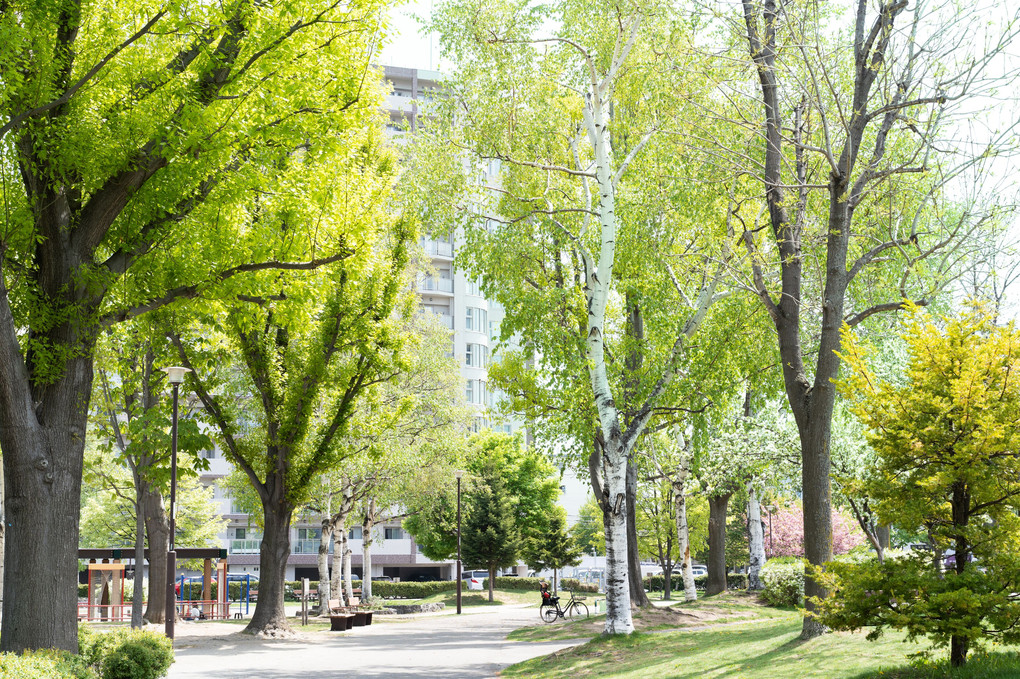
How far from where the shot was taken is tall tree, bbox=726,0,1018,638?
1292 centimetres

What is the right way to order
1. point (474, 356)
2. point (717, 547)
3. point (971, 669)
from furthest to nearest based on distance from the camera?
point (474, 356), point (717, 547), point (971, 669)

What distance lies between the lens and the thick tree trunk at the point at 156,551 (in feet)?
84.6

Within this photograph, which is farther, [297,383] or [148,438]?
[297,383]

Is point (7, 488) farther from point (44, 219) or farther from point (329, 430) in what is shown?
point (329, 430)

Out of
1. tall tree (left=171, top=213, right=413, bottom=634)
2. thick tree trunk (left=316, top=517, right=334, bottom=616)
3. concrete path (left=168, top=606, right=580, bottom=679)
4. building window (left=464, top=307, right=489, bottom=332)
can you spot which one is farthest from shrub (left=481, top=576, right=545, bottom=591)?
tall tree (left=171, top=213, right=413, bottom=634)

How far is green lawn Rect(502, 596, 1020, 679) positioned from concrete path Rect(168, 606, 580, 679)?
1870 millimetres

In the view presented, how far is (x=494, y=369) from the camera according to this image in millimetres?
21281

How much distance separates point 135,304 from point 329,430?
430 inches

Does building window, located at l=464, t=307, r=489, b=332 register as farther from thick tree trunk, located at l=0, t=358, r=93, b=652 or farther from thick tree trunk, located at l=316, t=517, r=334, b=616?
thick tree trunk, located at l=0, t=358, r=93, b=652

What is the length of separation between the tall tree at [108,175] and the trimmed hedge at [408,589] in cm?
4596

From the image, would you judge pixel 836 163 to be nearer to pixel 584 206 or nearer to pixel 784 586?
pixel 584 206

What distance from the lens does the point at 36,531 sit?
10.7m

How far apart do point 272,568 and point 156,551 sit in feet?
14.3

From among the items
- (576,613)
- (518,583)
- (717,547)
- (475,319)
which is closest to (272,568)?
(576,613)
